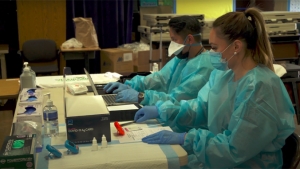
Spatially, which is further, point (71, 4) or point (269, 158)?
point (71, 4)

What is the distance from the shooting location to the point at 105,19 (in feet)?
17.4

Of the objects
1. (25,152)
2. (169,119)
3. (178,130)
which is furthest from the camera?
(178,130)

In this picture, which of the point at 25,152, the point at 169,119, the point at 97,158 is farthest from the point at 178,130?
the point at 25,152

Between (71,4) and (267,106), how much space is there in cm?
414

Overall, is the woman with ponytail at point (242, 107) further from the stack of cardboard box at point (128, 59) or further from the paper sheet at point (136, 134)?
the stack of cardboard box at point (128, 59)

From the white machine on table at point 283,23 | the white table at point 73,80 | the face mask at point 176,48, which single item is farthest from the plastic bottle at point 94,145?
the white machine on table at point 283,23

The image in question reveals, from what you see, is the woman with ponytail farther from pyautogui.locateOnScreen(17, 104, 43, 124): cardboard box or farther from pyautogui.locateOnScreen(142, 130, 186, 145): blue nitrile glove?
pyautogui.locateOnScreen(17, 104, 43, 124): cardboard box

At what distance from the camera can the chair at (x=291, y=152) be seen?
1.34 metres

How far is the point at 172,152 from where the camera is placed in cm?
140

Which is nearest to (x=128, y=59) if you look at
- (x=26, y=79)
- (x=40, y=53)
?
(x=40, y=53)

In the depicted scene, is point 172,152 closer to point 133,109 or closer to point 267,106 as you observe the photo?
point 267,106

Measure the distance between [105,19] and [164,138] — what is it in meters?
4.05

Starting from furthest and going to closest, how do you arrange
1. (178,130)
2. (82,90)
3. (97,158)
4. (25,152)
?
1. (82,90)
2. (178,130)
3. (97,158)
4. (25,152)

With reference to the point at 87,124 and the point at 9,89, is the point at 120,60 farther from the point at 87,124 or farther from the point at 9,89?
the point at 87,124
